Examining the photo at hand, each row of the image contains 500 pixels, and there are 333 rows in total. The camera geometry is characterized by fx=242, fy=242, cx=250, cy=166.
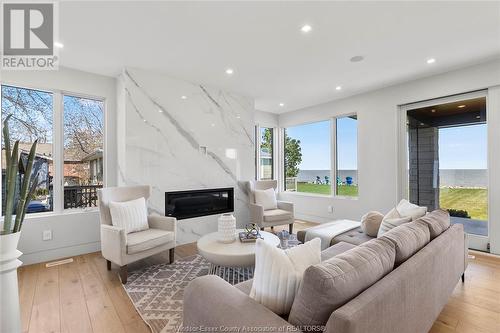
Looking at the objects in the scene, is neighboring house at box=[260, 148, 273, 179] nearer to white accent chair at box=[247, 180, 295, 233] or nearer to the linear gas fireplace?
white accent chair at box=[247, 180, 295, 233]

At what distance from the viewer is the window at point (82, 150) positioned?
11.8 ft

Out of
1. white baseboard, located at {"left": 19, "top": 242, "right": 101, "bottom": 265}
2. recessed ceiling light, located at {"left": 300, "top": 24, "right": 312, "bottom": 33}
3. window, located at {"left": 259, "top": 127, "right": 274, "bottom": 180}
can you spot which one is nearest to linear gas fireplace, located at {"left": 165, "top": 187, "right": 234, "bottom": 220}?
white baseboard, located at {"left": 19, "top": 242, "right": 101, "bottom": 265}

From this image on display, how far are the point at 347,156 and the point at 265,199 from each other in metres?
A: 2.03

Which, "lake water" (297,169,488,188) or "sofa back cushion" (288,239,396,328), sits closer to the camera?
"sofa back cushion" (288,239,396,328)

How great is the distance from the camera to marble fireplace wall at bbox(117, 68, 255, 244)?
3582 millimetres

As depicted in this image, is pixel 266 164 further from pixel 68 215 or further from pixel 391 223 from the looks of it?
pixel 68 215

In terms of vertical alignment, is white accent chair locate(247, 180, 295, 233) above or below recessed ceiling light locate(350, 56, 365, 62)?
below

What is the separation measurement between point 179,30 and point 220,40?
455 millimetres

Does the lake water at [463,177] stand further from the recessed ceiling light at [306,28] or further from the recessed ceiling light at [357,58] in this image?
the recessed ceiling light at [306,28]

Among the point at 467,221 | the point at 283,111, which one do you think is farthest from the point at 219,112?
the point at 467,221

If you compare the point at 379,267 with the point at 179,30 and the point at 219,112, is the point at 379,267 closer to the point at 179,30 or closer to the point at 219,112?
the point at 179,30

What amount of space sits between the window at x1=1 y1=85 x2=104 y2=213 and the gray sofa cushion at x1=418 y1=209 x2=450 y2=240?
14.0ft
